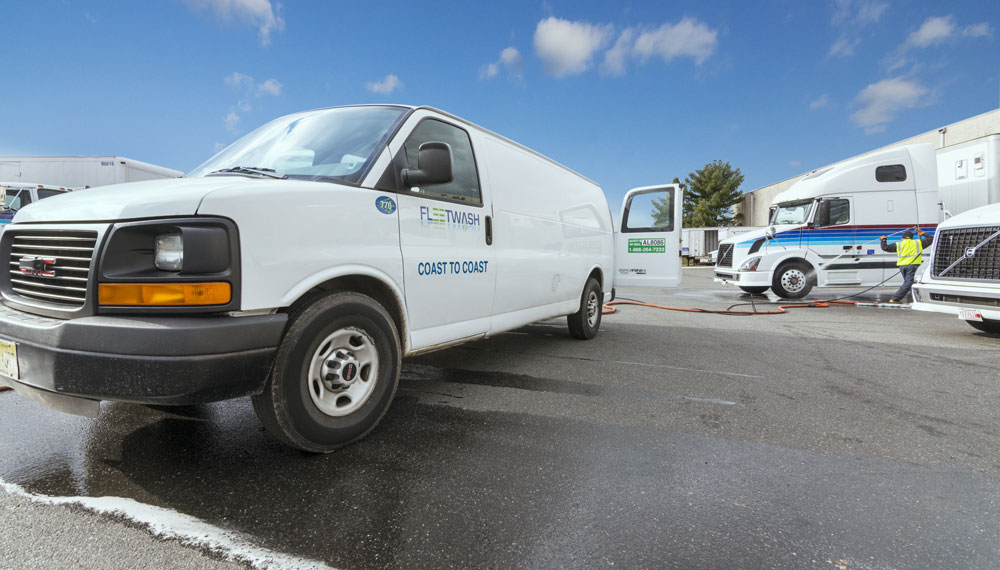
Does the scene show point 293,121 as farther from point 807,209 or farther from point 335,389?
point 807,209

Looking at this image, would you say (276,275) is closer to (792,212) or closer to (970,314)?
(970,314)

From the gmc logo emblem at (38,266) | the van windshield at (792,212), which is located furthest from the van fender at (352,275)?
the van windshield at (792,212)

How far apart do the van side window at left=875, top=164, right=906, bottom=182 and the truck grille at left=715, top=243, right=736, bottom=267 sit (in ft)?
11.6

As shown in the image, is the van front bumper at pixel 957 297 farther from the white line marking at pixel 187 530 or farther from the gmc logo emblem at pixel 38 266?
the gmc logo emblem at pixel 38 266

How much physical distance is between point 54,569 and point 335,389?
116 cm

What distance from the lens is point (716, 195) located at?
4709 centimetres

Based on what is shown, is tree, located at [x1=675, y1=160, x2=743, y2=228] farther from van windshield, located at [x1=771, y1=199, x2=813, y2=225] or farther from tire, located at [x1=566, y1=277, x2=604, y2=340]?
tire, located at [x1=566, y1=277, x2=604, y2=340]

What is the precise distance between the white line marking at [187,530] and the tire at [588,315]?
4419mm

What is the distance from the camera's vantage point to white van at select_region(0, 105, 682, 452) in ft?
6.39

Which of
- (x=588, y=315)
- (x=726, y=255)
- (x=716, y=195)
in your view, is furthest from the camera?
(x=716, y=195)

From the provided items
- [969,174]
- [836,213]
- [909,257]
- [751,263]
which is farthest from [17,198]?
[969,174]

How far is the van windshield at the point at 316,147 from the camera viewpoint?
273 cm

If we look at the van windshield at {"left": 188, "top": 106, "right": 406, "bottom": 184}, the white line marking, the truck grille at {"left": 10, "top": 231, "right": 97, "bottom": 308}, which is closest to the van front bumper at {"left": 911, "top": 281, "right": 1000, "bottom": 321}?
the van windshield at {"left": 188, "top": 106, "right": 406, "bottom": 184}

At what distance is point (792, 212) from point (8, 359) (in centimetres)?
1414
